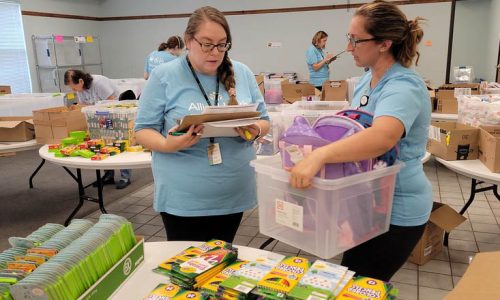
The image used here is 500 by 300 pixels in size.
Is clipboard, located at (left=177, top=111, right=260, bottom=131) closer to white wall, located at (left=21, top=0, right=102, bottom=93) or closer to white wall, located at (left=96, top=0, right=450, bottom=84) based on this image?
white wall, located at (left=96, top=0, right=450, bottom=84)

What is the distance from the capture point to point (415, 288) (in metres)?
2.53

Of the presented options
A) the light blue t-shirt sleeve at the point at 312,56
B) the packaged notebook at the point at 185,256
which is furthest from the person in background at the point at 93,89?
the packaged notebook at the point at 185,256

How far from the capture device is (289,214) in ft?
3.75

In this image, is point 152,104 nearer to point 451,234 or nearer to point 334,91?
point 451,234

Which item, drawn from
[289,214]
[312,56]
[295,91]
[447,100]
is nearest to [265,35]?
[312,56]

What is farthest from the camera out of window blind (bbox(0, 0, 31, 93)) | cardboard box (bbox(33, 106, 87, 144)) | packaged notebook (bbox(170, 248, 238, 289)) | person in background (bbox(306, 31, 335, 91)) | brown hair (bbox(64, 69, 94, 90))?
window blind (bbox(0, 0, 31, 93))

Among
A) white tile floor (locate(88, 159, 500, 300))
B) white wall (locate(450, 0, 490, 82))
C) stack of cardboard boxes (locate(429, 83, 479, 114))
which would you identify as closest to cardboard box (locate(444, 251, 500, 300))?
white tile floor (locate(88, 159, 500, 300))

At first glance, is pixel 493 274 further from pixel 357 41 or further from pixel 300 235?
pixel 357 41

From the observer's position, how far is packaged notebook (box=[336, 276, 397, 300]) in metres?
1.00

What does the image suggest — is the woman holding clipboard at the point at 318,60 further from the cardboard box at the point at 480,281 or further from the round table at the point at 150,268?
the cardboard box at the point at 480,281

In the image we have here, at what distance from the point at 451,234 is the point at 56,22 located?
8401 mm

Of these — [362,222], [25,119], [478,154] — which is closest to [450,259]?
[478,154]

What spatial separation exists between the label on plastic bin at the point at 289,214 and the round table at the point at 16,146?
2863mm

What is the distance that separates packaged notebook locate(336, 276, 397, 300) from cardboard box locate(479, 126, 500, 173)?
1.64 m
